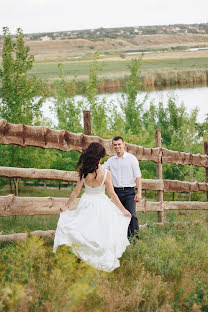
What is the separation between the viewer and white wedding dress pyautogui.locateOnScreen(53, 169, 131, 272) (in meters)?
5.16

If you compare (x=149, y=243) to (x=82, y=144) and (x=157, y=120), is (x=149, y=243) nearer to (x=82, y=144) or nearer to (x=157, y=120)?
(x=82, y=144)

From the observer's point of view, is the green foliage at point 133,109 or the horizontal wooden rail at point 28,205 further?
the green foliage at point 133,109

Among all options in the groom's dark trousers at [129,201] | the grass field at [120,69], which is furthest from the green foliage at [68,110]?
the grass field at [120,69]

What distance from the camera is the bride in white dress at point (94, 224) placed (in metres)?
5.18

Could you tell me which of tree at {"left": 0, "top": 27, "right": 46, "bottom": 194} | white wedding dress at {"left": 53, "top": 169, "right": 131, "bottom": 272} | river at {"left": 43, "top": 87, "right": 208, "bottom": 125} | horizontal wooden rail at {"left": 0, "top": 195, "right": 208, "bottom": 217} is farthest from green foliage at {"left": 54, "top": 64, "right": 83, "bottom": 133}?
river at {"left": 43, "top": 87, "right": 208, "bottom": 125}

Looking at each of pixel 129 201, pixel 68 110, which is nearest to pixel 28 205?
pixel 129 201

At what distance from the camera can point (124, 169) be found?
268 inches

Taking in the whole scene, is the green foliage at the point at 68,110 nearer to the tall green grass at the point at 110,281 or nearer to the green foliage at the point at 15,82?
the green foliage at the point at 15,82

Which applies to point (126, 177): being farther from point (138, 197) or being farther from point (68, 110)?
point (68, 110)

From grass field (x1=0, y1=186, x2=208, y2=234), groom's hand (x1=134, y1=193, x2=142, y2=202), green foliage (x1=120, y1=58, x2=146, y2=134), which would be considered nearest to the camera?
groom's hand (x1=134, y1=193, x2=142, y2=202)

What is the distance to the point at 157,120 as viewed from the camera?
131ft

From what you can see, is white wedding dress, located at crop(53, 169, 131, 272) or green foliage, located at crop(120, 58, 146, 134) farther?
green foliage, located at crop(120, 58, 146, 134)

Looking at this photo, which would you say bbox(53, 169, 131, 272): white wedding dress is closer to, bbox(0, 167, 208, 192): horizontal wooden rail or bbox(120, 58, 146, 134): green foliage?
bbox(0, 167, 208, 192): horizontal wooden rail

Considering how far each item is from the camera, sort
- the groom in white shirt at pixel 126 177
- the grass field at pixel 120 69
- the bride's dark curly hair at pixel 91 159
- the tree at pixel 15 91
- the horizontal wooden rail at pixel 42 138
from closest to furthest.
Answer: the bride's dark curly hair at pixel 91 159 < the horizontal wooden rail at pixel 42 138 < the groom in white shirt at pixel 126 177 < the tree at pixel 15 91 < the grass field at pixel 120 69
